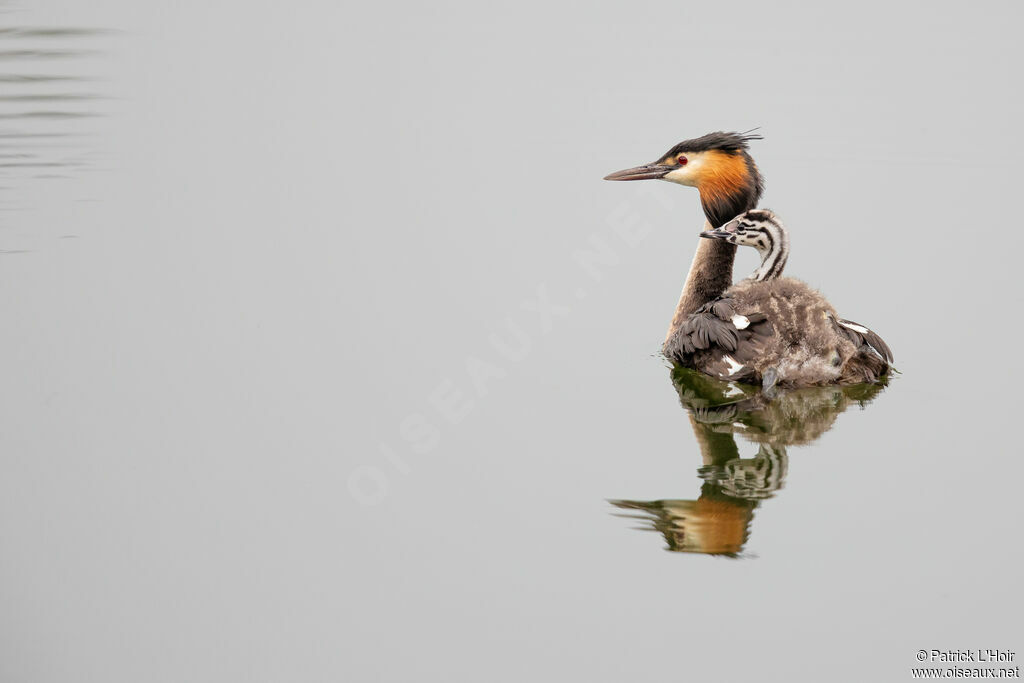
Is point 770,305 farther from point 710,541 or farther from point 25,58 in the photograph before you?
point 25,58

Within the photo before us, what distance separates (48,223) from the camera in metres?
8.42

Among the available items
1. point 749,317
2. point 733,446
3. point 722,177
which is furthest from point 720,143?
point 733,446

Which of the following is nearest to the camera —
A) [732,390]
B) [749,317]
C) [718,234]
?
[749,317]

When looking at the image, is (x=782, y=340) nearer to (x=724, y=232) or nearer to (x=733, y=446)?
(x=733, y=446)

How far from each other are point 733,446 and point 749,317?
84 cm

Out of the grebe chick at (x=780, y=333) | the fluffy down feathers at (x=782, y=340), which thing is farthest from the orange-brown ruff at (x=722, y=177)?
the fluffy down feathers at (x=782, y=340)

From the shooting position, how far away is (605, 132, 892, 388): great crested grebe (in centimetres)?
646

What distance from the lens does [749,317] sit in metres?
6.58

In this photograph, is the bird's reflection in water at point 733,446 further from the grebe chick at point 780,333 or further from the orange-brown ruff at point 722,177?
the orange-brown ruff at point 722,177

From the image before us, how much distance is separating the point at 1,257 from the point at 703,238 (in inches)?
161

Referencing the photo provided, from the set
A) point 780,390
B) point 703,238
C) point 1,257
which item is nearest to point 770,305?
point 780,390

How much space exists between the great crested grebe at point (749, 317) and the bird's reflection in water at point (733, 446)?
0.29ft

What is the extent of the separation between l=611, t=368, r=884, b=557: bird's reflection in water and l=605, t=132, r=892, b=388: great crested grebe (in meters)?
0.09

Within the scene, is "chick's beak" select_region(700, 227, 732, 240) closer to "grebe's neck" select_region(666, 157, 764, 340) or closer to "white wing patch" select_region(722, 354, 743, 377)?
"grebe's neck" select_region(666, 157, 764, 340)
